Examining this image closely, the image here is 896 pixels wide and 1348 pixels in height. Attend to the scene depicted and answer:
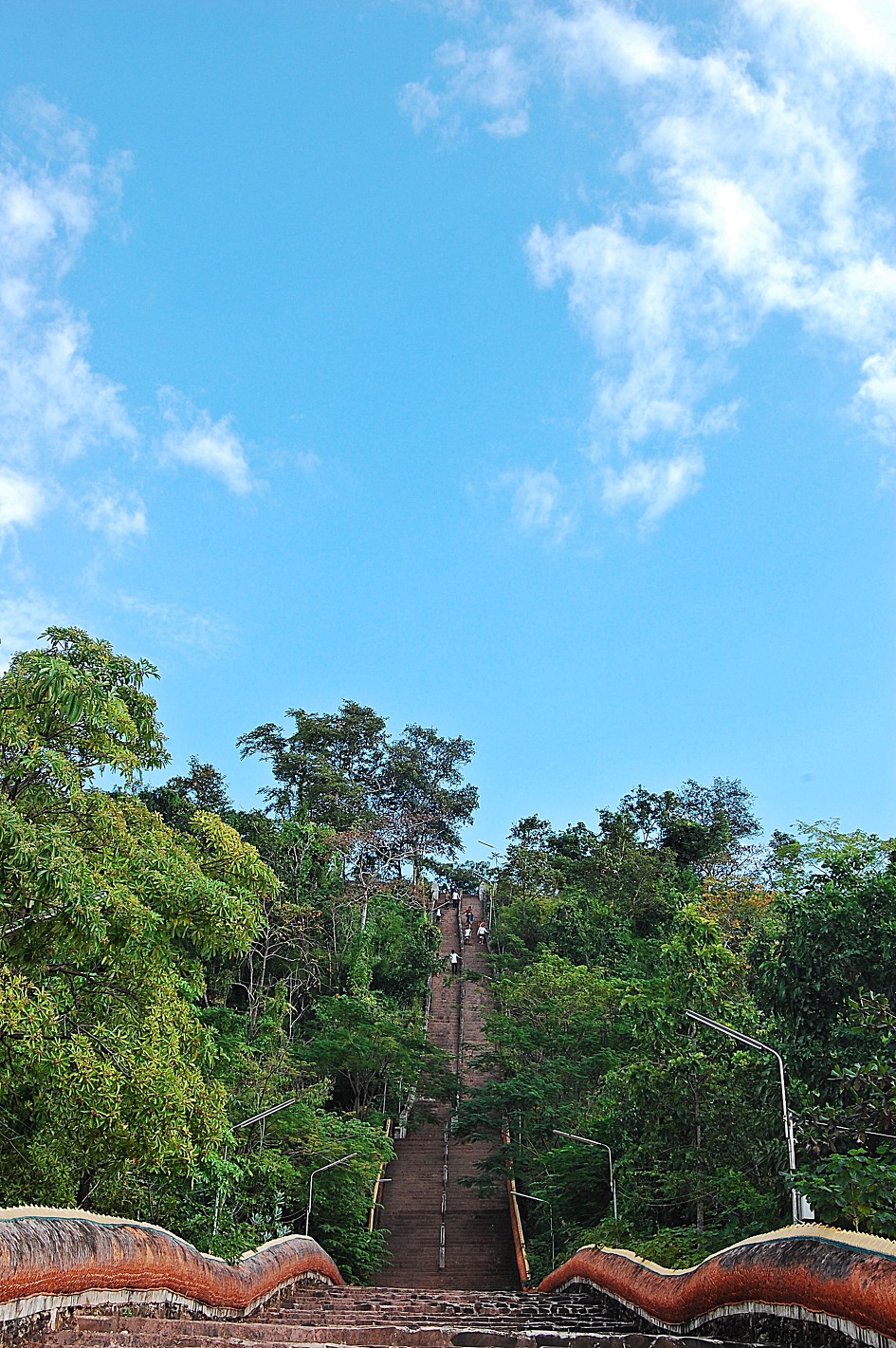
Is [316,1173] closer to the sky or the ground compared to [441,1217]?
closer to the sky

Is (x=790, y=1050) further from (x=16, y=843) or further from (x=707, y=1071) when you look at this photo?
(x=16, y=843)

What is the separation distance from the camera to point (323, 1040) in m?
25.2

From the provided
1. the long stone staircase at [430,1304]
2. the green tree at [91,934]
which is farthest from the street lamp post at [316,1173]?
the green tree at [91,934]

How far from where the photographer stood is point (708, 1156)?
13.8 metres

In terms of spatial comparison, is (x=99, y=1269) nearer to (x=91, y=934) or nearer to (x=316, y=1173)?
(x=91, y=934)

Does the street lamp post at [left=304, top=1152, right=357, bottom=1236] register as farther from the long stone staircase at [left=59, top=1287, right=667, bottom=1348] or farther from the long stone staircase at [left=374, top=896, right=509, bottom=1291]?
the long stone staircase at [left=59, top=1287, right=667, bottom=1348]

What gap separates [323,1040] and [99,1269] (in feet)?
68.7

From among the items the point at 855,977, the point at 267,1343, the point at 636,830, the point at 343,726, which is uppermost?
the point at 343,726

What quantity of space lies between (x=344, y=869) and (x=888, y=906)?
29.2 metres

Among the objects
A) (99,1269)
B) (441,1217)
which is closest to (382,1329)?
(99,1269)

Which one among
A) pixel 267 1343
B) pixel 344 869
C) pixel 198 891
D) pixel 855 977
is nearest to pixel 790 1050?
pixel 855 977

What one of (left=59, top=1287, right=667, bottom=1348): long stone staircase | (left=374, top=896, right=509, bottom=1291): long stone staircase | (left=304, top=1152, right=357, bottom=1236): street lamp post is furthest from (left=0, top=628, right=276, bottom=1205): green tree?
(left=374, top=896, right=509, bottom=1291): long stone staircase

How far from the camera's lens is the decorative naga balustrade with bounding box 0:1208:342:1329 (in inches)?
170

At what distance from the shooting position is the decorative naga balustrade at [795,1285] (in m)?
4.20
